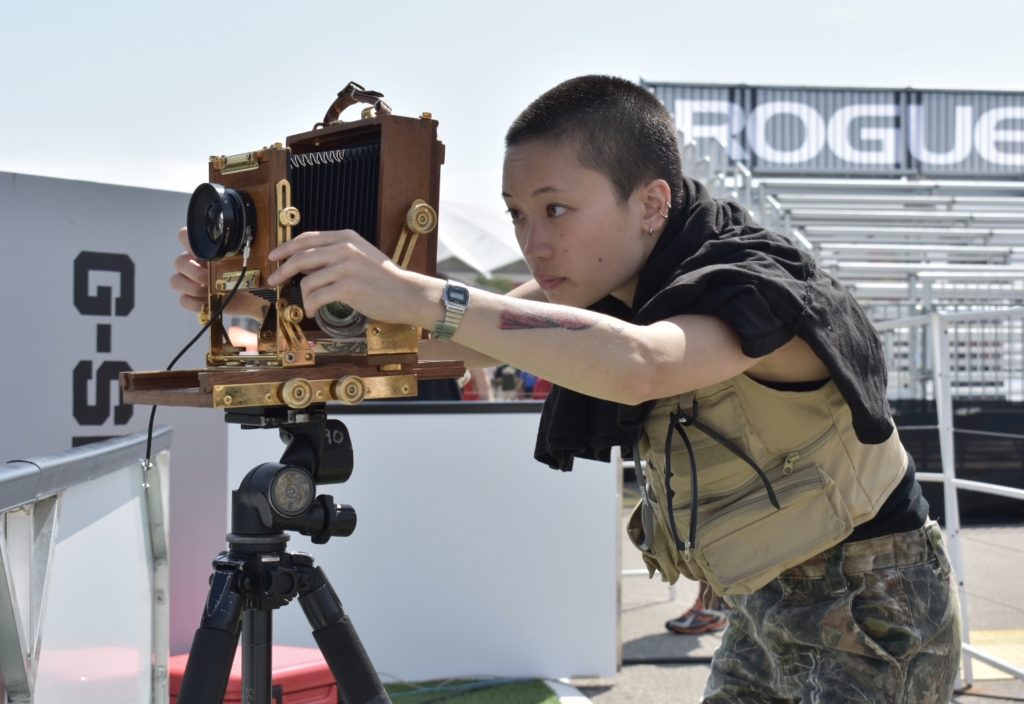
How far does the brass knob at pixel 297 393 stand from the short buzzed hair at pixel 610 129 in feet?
2.11

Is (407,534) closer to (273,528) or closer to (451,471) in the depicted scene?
(451,471)

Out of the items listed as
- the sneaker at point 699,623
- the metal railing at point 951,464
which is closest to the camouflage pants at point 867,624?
the metal railing at point 951,464

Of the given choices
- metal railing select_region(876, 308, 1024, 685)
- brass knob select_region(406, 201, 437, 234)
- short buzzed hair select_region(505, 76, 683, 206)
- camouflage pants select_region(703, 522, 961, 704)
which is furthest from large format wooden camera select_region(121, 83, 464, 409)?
metal railing select_region(876, 308, 1024, 685)

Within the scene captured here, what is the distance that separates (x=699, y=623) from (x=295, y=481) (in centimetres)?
472

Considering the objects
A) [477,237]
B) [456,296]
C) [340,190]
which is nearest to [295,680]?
[340,190]

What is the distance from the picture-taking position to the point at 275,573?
1.67m

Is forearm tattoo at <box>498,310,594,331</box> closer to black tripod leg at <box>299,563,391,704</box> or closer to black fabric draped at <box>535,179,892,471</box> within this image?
black fabric draped at <box>535,179,892,471</box>

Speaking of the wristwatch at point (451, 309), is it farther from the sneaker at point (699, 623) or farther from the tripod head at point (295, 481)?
the sneaker at point (699, 623)

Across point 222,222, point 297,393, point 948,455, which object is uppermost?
point 222,222

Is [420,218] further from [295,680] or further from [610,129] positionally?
[295,680]

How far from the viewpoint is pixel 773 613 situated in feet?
6.49

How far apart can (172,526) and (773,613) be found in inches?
108

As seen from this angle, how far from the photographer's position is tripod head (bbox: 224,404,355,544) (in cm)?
161

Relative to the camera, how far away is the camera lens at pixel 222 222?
1.59 m
